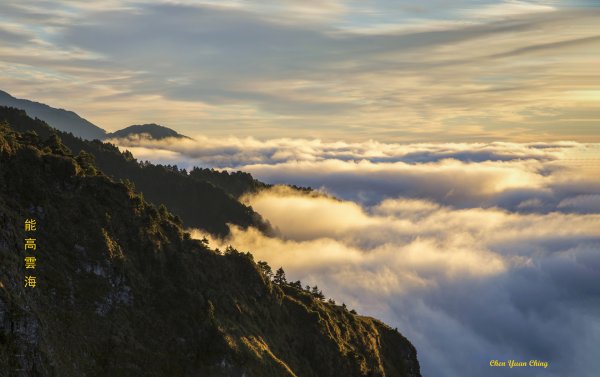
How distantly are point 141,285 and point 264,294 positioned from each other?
46.4 metres

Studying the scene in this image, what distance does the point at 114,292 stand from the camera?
13225 centimetres

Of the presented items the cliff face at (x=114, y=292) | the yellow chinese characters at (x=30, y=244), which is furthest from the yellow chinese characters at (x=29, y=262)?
the yellow chinese characters at (x=30, y=244)

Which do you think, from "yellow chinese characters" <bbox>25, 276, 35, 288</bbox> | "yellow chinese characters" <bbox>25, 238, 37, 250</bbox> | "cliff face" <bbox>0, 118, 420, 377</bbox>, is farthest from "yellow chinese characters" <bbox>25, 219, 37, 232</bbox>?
"yellow chinese characters" <bbox>25, 276, 35, 288</bbox>

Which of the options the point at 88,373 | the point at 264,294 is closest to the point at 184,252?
the point at 264,294

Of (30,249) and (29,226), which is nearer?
(30,249)

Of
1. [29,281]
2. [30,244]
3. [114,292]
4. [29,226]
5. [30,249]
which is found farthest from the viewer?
[114,292]

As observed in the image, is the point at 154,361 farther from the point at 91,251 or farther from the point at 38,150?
the point at 38,150

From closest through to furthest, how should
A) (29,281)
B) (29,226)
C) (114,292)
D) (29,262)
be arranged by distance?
1. (29,281)
2. (29,262)
3. (29,226)
4. (114,292)

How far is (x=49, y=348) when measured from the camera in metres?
104

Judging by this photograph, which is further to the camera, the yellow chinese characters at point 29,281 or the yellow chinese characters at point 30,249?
the yellow chinese characters at point 30,249

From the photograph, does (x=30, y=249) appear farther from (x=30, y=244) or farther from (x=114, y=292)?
(x=114, y=292)

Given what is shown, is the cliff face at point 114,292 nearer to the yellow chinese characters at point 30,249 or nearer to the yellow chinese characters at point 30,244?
the yellow chinese characters at point 30,249

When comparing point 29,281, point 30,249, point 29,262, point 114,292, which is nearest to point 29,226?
point 30,249

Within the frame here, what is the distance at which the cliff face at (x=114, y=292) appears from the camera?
357 feet
